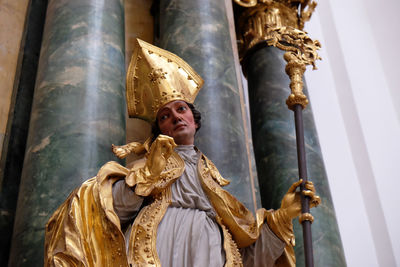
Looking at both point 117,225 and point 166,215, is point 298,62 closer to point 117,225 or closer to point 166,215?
point 166,215

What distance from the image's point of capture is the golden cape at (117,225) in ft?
8.75

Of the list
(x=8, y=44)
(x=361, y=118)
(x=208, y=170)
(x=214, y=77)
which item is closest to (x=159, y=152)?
(x=208, y=170)

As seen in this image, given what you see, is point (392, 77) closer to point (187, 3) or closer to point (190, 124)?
point (187, 3)

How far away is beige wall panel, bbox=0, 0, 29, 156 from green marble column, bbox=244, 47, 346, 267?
5.91ft

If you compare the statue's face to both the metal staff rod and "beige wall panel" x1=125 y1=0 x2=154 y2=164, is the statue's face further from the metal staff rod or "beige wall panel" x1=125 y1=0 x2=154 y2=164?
"beige wall panel" x1=125 y1=0 x2=154 y2=164

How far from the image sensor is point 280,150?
15.6 ft

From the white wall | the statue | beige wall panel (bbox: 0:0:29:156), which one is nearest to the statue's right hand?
the statue

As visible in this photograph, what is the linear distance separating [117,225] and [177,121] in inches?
28.6

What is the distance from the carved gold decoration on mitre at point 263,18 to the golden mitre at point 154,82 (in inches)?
73.0

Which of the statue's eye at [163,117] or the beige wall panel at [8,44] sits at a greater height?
the beige wall panel at [8,44]

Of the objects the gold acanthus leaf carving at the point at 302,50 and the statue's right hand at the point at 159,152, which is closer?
the statue's right hand at the point at 159,152

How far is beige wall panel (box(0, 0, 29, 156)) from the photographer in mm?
3965

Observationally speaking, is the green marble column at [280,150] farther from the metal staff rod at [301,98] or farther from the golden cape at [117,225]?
the golden cape at [117,225]

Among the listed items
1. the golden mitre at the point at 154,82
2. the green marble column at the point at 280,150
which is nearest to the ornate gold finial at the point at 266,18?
the green marble column at the point at 280,150
